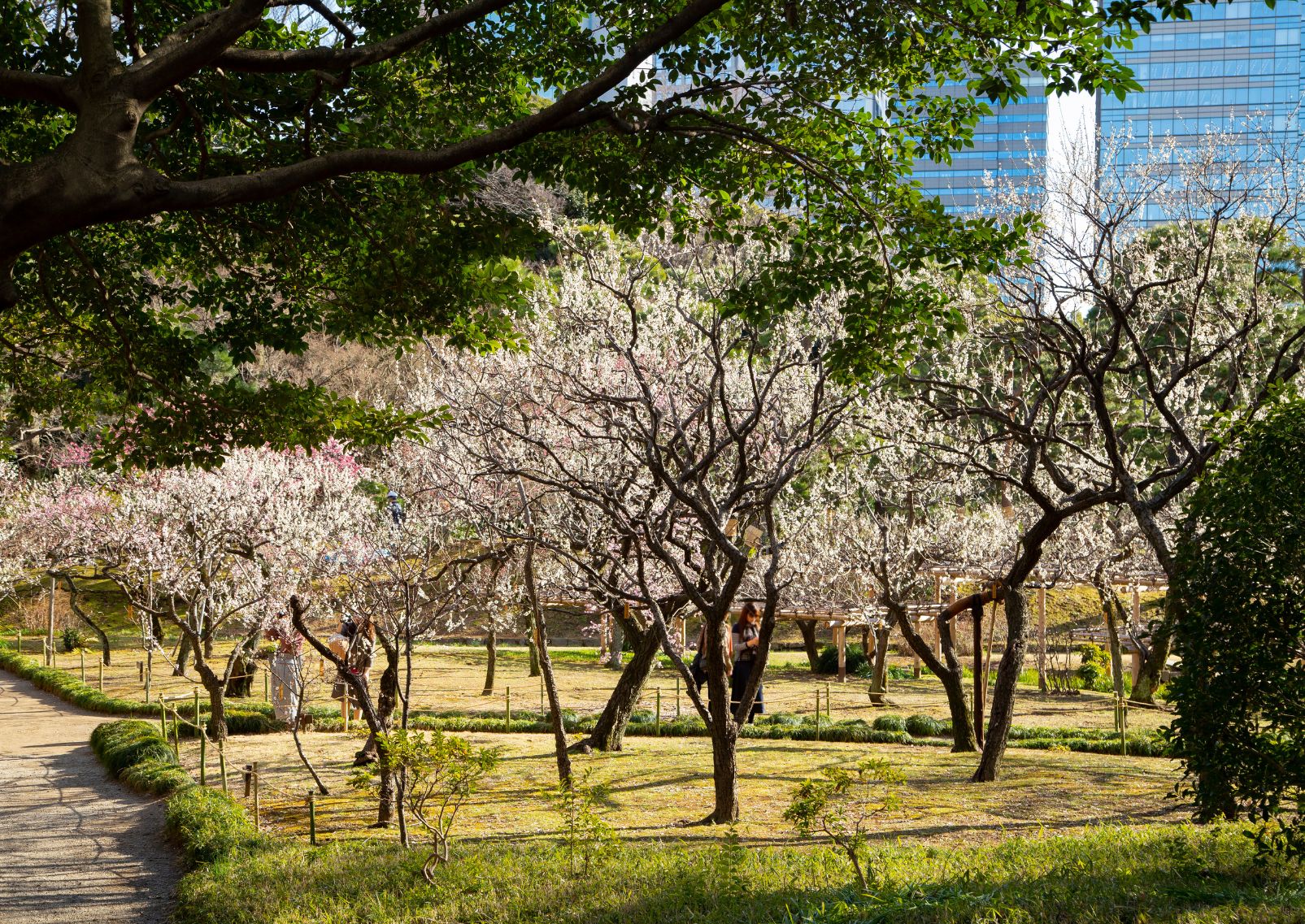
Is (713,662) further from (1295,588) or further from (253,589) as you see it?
(253,589)

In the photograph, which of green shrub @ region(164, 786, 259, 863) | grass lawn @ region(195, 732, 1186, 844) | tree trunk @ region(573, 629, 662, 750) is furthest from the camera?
tree trunk @ region(573, 629, 662, 750)

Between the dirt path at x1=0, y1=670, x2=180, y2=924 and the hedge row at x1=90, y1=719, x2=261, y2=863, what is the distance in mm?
176

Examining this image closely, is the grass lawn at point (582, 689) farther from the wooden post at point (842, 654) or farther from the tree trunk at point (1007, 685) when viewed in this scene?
the tree trunk at point (1007, 685)

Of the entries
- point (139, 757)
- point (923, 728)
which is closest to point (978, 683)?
point (923, 728)

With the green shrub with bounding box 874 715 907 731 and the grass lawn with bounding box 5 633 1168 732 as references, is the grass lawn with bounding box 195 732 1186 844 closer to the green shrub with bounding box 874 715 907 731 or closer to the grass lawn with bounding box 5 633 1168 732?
the green shrub with bounding box 874 715 907 731

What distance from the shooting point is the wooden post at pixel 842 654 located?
25884mm

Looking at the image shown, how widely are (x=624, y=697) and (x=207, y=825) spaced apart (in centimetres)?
618

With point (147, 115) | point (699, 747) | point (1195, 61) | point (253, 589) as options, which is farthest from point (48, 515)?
point (1195, 61)

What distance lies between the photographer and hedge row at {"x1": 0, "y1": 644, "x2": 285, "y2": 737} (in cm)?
1677

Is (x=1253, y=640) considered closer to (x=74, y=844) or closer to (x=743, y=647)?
(x=743, y=647)

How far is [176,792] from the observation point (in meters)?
11.1

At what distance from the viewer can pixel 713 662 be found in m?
9.12

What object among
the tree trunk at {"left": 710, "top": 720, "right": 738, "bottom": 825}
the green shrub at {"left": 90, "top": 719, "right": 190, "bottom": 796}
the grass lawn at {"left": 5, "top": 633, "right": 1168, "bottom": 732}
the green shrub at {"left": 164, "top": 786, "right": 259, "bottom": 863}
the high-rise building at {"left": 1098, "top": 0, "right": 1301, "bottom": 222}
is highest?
the high-rise building at {"left": 1098, "top": 0, "right": 1301, "bottom": 222}

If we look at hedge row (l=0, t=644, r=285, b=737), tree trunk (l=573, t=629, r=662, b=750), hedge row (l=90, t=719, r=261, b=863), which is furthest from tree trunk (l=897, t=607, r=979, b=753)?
hedge row (l=0, t=644, r=285, b=737)
